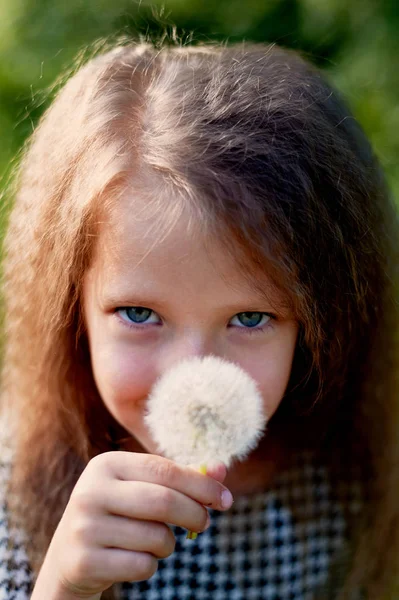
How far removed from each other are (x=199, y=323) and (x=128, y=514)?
276 mm

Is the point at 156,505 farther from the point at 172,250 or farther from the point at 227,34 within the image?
the point at 227,34

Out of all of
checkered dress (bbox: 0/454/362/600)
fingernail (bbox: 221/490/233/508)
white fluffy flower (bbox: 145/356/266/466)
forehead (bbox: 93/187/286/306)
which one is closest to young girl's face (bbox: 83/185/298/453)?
forehead (bbox: 93/187/286/306)

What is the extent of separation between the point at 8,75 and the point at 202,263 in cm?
152

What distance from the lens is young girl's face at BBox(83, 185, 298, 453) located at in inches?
39.4

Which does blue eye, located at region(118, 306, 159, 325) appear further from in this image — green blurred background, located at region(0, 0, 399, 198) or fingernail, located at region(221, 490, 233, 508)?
green blurred background, located at region(0, 0, 399, 198)

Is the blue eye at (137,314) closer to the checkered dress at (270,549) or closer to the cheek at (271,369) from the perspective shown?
the cheek at (271,369)

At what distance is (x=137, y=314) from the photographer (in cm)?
108

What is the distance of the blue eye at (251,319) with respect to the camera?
1067mm

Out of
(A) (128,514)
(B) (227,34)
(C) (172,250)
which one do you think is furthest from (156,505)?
(B) (227,34)

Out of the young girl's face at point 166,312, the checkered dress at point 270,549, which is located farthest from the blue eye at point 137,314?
the checkered dress at point 270,549

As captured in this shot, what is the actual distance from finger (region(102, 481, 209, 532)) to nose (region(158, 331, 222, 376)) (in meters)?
0.19

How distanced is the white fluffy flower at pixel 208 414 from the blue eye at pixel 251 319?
144 mm

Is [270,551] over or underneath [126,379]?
underneath

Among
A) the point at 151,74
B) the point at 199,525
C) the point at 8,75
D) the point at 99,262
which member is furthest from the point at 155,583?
the point at 8,75
